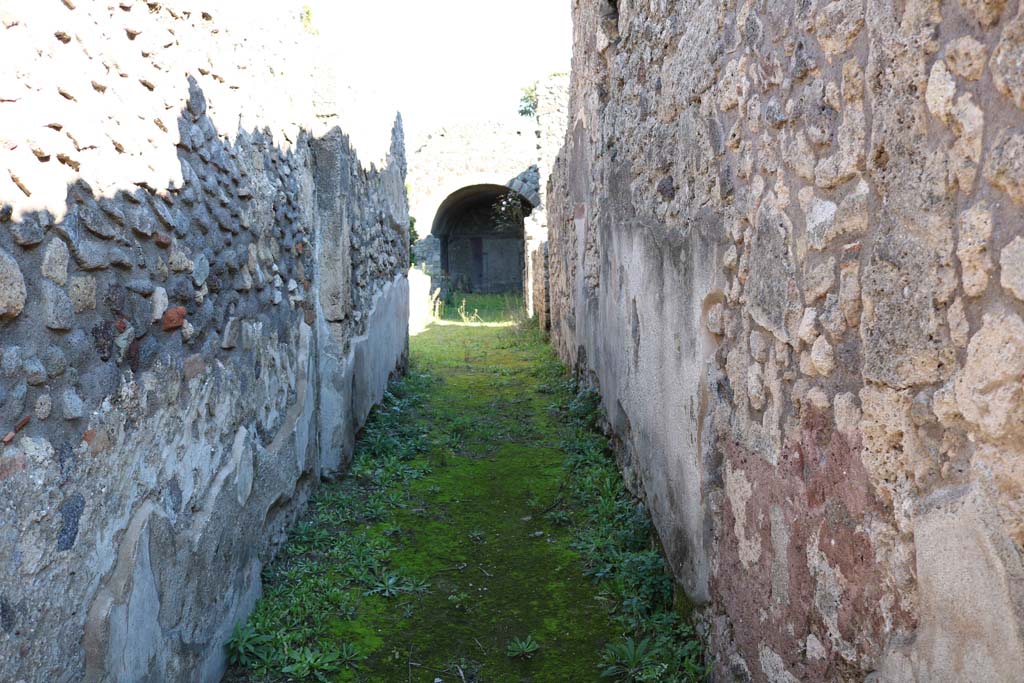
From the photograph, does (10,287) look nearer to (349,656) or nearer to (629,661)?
(349,656)

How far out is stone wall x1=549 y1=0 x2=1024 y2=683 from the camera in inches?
41.9

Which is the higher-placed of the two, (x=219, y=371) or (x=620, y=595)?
(x=219, y=371)

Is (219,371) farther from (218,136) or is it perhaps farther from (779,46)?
(779,46)

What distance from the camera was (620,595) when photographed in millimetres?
2842

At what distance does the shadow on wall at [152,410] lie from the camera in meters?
1.49

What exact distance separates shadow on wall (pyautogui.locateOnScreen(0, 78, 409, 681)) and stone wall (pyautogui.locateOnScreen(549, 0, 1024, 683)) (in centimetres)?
152

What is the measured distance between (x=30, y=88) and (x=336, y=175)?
2659 mm

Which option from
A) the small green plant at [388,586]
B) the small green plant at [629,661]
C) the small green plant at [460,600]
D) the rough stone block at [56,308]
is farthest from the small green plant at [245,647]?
the rough stone block at [56,308]

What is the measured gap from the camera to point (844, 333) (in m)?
1.48

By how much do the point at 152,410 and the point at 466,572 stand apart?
1.59 meters

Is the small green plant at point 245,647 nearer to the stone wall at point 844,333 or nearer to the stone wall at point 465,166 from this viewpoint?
the stone wall at point 844,333

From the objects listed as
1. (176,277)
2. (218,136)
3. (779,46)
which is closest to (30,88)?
(176,277)

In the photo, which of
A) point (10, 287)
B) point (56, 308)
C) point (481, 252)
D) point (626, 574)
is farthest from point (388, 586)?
point (481, 252)

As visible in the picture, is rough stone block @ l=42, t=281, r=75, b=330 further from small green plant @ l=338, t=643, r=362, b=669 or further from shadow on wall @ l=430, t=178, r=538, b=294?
shadow on wall @ l=430, t=178, r=538, b=294
